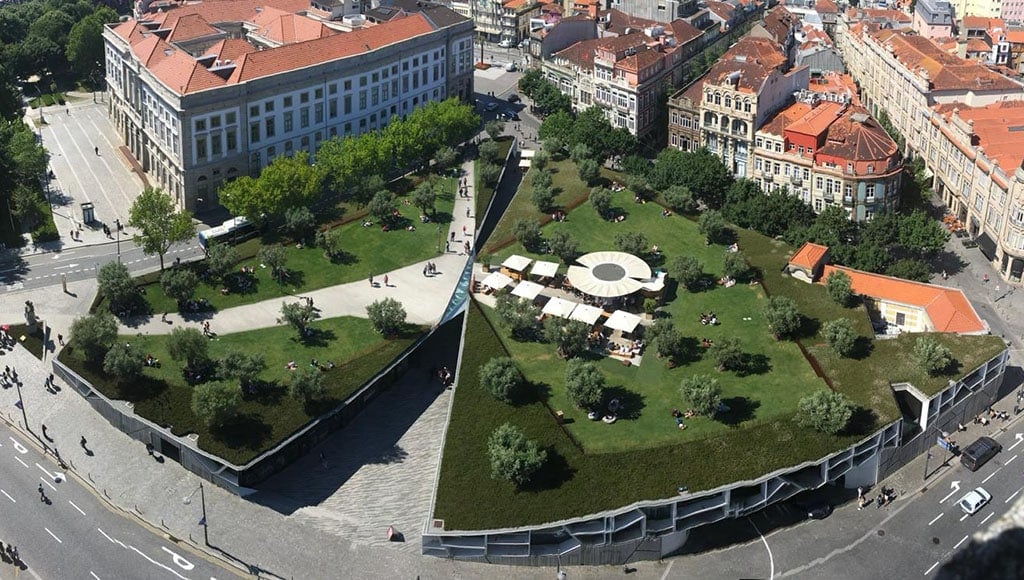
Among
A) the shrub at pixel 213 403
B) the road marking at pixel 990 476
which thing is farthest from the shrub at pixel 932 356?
the shrub at pixel 213 403

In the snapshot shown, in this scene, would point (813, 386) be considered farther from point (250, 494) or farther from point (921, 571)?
point (250, 494)

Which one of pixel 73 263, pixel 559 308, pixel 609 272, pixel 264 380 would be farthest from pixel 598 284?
pixel 73 263

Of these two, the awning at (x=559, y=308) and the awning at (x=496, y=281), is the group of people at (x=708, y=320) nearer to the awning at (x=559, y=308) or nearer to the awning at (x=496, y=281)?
the awning at (x=559, y=308)

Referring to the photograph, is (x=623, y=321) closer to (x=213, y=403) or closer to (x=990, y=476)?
(x=990, y=476)

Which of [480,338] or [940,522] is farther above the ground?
[480,338]

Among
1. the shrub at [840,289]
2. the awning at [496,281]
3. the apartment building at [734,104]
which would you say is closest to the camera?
the shrub at [840,289]

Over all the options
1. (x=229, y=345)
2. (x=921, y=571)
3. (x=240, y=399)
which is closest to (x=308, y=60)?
(x=229, y=345)
